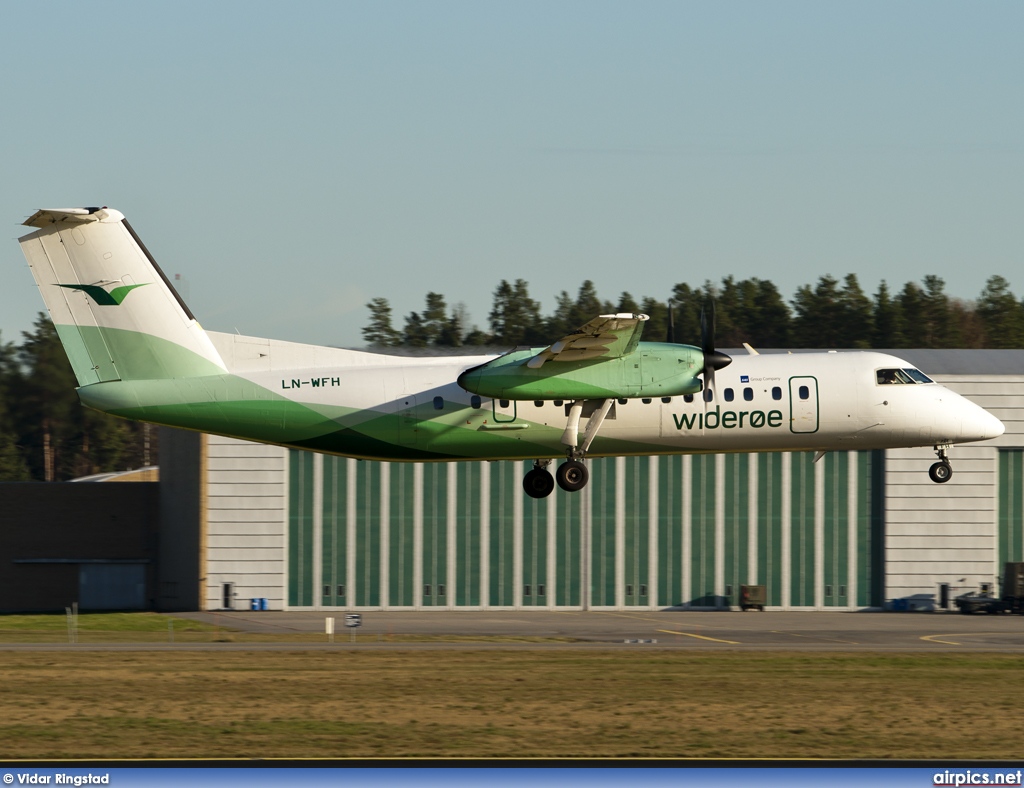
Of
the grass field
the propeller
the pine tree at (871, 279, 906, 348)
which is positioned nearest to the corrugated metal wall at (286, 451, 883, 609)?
the grass field

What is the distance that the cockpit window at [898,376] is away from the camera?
29891 millimetres

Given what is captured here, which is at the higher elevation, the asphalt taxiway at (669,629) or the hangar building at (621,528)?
the hangar building at (621,528)

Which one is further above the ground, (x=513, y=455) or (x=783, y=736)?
(x=513, y=455)

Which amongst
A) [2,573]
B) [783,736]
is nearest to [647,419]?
[783,736]

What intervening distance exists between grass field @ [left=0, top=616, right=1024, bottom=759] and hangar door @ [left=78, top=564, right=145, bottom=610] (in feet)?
93.0

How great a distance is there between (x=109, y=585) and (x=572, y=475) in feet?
127

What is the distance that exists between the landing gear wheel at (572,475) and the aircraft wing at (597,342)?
292 centimetres

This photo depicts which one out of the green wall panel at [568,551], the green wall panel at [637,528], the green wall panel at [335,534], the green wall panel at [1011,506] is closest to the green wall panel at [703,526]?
the green wall panel at [637,528]

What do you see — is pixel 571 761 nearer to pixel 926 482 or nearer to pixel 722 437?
pixel 722 437

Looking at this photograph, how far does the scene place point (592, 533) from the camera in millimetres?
51719

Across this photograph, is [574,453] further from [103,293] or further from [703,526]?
[703,526]

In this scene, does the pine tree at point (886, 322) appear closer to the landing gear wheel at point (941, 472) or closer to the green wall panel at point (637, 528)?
the green wall panel at point (637, 528)

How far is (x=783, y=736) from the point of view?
22109 millimetres

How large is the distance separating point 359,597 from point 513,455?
23.2m
